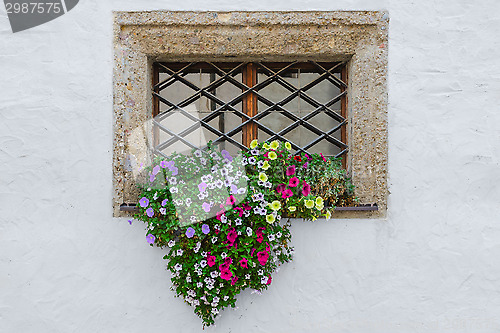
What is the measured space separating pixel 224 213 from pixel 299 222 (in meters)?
0.51

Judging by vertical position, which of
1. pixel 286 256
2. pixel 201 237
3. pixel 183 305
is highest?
pixel 201 237

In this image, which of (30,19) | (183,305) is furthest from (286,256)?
(30,19)

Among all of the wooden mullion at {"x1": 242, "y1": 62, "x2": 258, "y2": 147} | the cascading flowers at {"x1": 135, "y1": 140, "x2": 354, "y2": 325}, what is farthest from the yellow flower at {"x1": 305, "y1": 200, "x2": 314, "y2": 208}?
the wooden mullion at {"x1": 242, "y1": 62, "x2": 258, "y2": 147}

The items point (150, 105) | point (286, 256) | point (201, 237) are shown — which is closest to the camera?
point (201, 237)

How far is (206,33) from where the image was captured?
85.4 inches

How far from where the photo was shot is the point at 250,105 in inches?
91.0

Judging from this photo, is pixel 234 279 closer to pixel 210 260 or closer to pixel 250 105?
pixel 210 260

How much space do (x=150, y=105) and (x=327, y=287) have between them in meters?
1.65

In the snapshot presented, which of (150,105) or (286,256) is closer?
(286,256)

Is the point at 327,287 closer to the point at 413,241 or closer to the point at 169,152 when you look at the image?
the point at 413,241

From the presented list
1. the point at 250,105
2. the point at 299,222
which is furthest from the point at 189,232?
the point at 250,105

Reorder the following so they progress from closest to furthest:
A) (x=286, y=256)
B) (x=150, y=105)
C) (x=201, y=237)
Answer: (x=201, y=237) < (x=286, y=256) < (x=150, y=105)

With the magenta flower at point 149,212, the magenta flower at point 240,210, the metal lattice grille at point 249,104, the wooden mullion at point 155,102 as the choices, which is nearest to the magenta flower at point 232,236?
the magenta flower at point 240,210

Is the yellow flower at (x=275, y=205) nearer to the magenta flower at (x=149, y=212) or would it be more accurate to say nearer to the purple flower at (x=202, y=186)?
the purple flower at (x=202, y=186)
